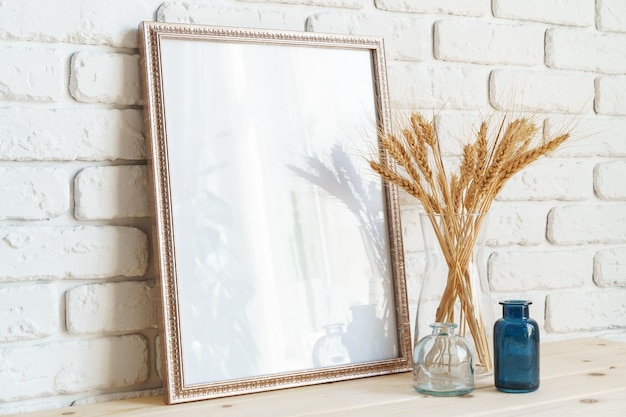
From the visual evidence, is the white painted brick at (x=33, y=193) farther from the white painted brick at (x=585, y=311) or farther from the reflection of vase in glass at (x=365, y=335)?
the white painted brick at (x=585, y=311)

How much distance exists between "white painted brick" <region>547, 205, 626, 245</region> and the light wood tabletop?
327 millimetres

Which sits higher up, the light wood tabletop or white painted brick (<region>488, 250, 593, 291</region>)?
white painted brick (<region>488, 250, 593, 291</region>)

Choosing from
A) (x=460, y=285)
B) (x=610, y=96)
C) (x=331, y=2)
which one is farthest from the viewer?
(x=610, y=96)

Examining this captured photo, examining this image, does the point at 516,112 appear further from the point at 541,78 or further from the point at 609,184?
the point at 609,184

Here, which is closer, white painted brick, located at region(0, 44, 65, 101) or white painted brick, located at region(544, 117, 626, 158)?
white painted brick, located at region(0, 44, 65, 101)

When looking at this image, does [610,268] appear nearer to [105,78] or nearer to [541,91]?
[541,91]

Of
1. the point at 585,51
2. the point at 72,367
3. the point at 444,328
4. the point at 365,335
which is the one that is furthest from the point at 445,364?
the point at 585,51

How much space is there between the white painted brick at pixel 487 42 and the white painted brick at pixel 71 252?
64 cm

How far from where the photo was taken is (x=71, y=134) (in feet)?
3.46

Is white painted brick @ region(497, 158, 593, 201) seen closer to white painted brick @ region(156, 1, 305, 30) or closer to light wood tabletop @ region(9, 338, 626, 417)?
light wood tabletop @ region(9, 338, 626, 417)

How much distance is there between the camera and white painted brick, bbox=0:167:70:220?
1.02m

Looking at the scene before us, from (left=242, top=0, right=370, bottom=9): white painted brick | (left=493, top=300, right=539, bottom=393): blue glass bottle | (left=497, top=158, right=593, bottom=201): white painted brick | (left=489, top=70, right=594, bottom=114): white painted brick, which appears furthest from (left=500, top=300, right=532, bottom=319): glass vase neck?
(left=242, top=0, right=370, bottom=9): white painted brick

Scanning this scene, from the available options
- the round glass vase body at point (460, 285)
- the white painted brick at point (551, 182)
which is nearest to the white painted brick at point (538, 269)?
the white painted brick at point (551, 182)

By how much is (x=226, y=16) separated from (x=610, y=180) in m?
0.82
